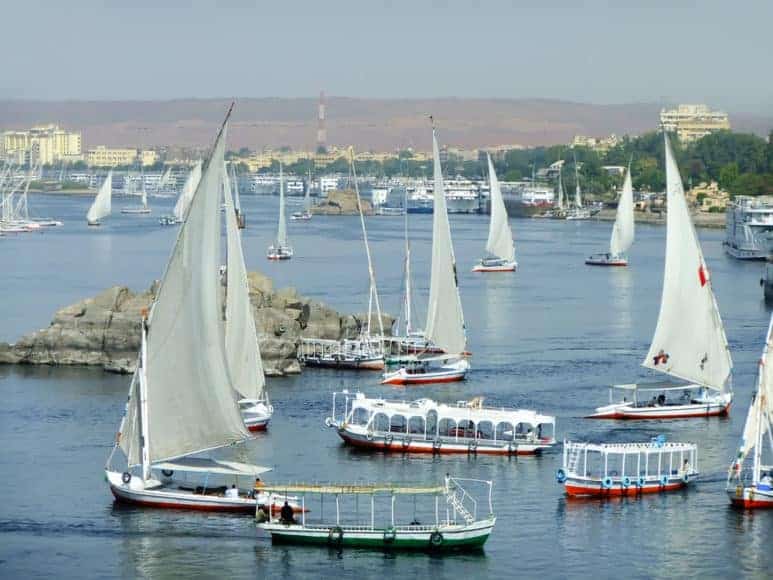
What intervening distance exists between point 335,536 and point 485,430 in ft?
20.8

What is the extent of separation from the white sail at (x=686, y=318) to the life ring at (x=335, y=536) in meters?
10.6

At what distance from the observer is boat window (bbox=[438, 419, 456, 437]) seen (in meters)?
25.3

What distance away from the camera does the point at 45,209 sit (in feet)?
408

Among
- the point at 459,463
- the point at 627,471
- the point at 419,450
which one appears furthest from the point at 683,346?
the point at 459,463

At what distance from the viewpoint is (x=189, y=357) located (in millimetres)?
21609

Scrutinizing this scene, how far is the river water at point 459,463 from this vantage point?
19.2 meters

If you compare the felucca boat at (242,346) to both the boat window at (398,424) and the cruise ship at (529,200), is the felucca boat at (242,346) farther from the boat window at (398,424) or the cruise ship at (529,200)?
the cruise ship at (529,200)

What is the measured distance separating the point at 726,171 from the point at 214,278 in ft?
300

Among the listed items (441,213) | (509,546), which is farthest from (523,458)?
(441,213)

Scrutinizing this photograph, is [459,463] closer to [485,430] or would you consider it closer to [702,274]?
[485,430]

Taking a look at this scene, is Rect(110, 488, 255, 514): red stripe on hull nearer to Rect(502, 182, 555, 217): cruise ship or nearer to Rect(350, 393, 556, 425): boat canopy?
Rect(350, 393, 556, 425): boat canopy

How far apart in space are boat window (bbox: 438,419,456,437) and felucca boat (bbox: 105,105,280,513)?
425cm

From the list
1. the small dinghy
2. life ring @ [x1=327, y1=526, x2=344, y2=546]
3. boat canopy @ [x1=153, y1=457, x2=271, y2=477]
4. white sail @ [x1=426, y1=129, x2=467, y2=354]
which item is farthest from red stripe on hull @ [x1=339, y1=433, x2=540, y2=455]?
white sail @ [x1=426, y1=129, x2=467, y2=354]

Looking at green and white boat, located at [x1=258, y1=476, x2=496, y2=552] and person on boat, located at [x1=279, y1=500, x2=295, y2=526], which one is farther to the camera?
person on boat, located at [x1=279, y1=500, x2=295, y2=526]
